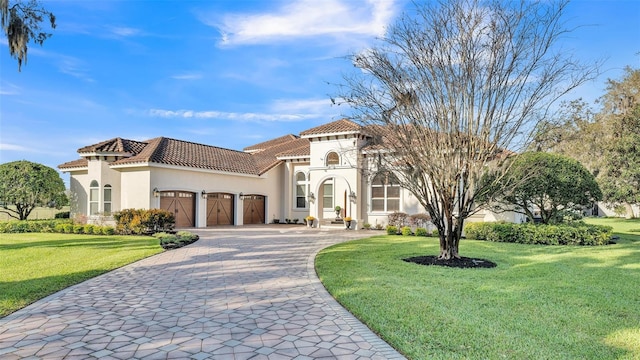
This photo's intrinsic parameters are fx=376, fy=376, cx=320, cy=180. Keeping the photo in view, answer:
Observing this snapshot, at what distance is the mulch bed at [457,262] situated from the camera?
986cm

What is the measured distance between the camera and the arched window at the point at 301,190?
1076 inches

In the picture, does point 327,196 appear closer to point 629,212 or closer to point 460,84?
point 460,84

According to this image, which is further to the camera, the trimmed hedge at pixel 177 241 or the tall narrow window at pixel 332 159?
the tall narrow window at pixel 332 159

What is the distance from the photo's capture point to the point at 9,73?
44.4ft

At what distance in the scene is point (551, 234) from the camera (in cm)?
1490

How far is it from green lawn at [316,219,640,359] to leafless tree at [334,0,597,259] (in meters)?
2.42

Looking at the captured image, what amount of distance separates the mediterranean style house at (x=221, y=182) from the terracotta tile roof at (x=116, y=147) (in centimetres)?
6

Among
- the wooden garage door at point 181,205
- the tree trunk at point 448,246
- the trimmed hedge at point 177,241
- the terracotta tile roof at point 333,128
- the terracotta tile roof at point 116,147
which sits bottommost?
the trimmed hedge at point 177,241

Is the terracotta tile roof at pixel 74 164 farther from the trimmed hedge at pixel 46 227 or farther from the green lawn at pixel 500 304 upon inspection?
the green lawn at pixel 500 304

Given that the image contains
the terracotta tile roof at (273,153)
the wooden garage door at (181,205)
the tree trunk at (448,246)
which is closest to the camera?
the tree trunk at (448,246)

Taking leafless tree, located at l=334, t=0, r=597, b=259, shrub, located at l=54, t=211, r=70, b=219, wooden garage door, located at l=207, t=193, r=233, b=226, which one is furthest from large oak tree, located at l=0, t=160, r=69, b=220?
leafless tree, located at l=334, t=0, r=597, b=259

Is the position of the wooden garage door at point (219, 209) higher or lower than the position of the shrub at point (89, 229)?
higher

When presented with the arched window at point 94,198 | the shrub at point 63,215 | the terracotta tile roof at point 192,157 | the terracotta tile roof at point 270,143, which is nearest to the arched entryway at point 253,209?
the terracotta tile roof at point 192,157

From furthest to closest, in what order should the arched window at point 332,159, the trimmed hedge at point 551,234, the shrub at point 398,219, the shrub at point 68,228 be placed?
the arched window at point 332,159
the shrub at point 68,228
the shrub at point 398,219
the trimmed hedge at point 551,234
